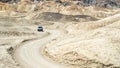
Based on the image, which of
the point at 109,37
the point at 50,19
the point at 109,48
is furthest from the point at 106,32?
the point at 50,19

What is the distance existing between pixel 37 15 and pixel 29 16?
4632mm

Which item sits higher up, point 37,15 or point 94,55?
point 94,55

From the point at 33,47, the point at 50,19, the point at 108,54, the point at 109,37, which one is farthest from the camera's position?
the point at 50,19

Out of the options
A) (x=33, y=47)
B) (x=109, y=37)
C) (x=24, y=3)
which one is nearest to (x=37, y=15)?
(x=24, y=3)

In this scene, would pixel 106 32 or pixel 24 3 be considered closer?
pixel 106 32

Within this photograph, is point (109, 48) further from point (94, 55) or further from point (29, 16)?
point (29, 16)

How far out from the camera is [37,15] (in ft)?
409

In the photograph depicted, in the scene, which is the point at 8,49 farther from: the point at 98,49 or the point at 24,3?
the point at 24,3

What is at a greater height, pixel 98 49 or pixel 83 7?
pixel 98 49

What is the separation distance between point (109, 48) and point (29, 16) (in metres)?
92.6

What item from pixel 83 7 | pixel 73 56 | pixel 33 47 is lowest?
pixel 83 7

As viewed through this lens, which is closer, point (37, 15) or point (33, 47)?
point (33, 47)

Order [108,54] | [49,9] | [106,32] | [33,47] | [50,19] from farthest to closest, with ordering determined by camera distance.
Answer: [49,9] → [50,19] → [33,47] → [106,32] → [108,54]

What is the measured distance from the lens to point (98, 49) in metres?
37.3
